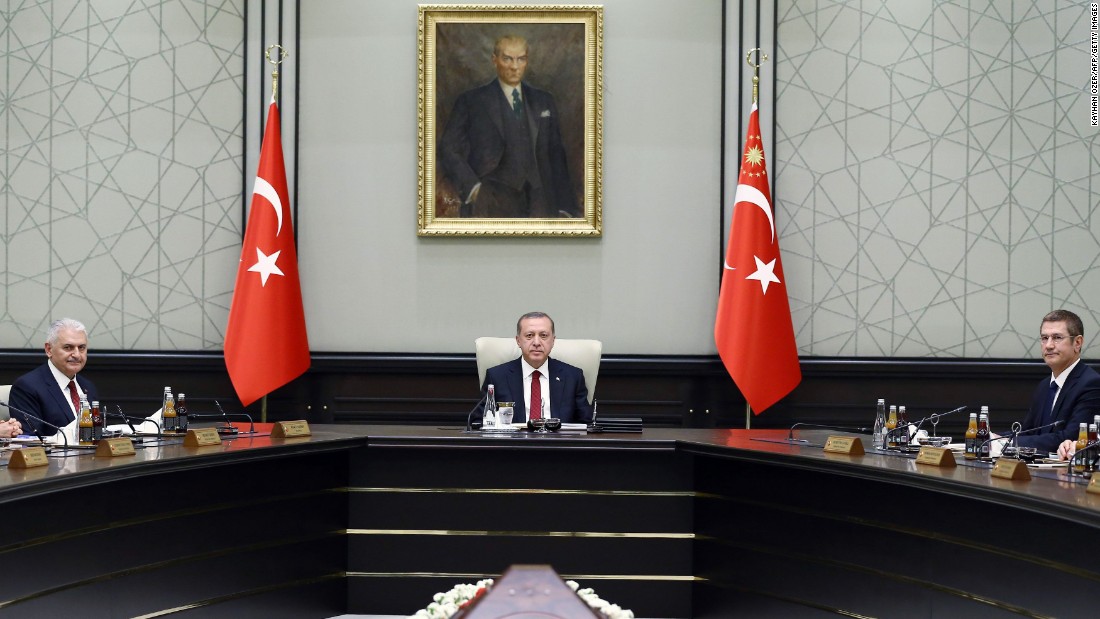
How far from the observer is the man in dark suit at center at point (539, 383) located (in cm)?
490

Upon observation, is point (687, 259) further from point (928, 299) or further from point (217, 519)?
point (217, 519)

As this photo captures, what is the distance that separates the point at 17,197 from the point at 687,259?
3758 mm

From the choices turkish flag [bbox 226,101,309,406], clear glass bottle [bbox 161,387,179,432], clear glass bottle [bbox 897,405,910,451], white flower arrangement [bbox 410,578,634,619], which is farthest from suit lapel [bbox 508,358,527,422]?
white flower arrangement [bbox 410,578,634,619]

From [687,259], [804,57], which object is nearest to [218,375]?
[687,259]

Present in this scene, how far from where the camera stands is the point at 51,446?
3.65 metres

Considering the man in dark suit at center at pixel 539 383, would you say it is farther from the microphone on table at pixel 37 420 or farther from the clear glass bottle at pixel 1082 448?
the clear glass bottle at pixel 1082 448

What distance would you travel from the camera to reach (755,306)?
5652 millimetres

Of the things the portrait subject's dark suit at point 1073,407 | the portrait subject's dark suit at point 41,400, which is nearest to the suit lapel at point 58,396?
the portrait subject's dark suit at point 41,400

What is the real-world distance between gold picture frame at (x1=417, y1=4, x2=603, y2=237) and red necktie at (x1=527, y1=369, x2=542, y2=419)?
1206 millimetres

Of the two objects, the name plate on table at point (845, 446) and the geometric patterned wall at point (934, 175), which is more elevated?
the geometric patterned wall at point (934, 175)

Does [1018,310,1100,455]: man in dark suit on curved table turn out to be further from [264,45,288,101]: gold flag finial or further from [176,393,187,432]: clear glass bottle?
[264,45,288,101]: gold flag finial

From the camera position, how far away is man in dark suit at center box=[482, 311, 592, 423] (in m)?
4.90

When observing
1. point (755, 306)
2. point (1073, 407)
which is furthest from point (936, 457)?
point (755, 306)

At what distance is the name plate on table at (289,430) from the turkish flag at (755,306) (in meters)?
2.35
